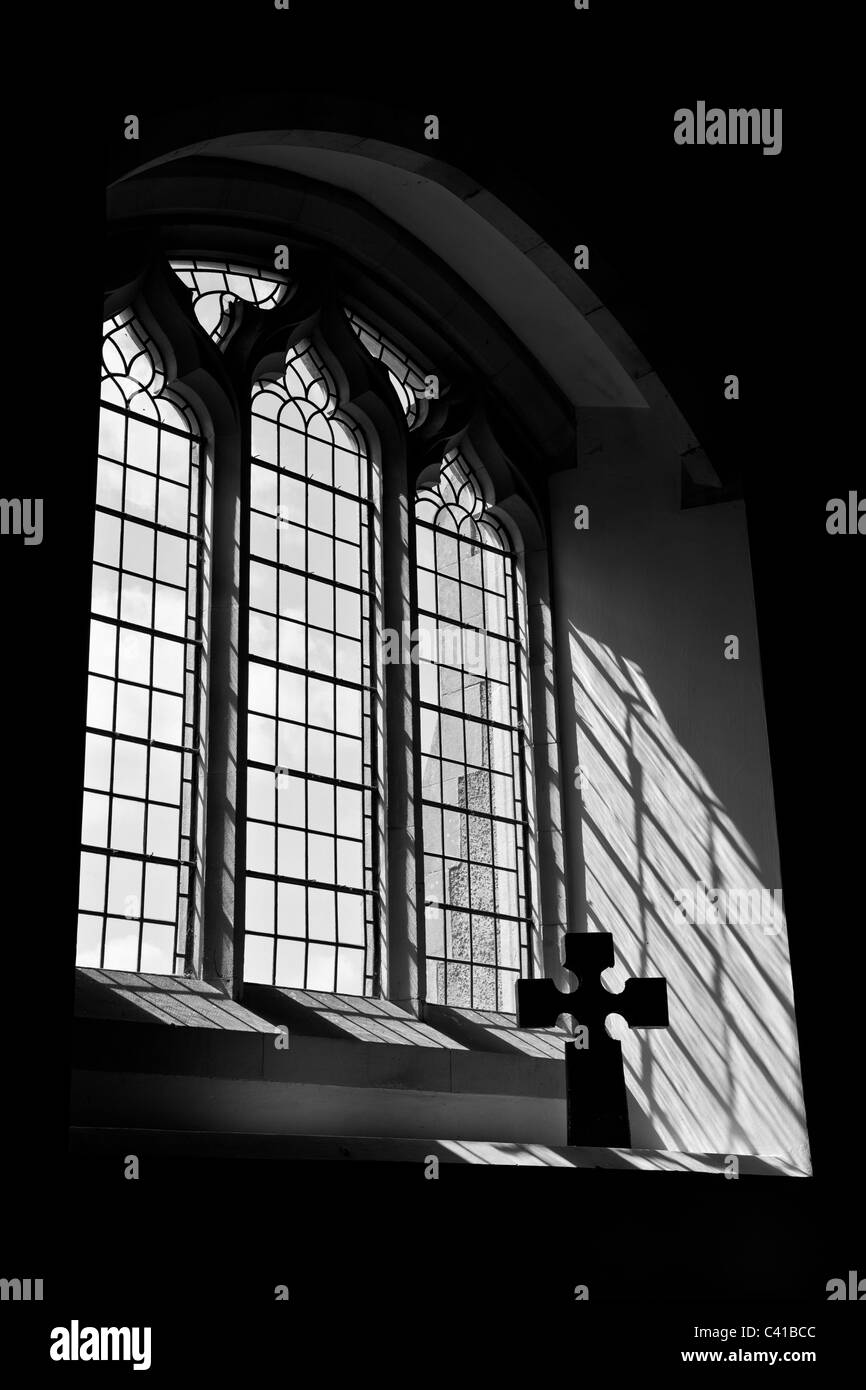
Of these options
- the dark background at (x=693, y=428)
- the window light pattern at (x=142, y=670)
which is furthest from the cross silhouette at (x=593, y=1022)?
the window light pattern at (x=142, y=670)

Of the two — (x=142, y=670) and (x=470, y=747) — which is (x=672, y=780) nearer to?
(x=470, y=747)

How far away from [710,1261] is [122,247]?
16.7ft

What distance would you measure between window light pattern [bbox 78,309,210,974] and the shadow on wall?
2.26 metres

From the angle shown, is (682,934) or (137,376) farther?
(682,934)

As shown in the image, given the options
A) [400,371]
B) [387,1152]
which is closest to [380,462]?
[400,371]

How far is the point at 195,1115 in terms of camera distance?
5305 millimetres

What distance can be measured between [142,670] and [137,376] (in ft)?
4.80

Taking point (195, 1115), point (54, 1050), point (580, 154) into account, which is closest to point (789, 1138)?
point (195, 1115)

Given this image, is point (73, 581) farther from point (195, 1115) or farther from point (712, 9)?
point (712, 9)

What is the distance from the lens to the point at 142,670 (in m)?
6.13

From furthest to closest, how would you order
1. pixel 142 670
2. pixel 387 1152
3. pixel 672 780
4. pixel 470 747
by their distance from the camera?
1. pixel 470 747
2. pixel 672 780
3. pixel 142 670
4. pixel 387 1152

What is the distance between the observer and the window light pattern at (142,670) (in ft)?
18.9

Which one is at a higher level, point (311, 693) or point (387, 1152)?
point (311, 693)
